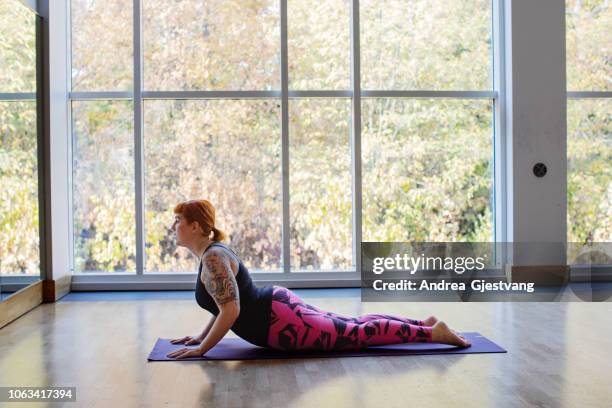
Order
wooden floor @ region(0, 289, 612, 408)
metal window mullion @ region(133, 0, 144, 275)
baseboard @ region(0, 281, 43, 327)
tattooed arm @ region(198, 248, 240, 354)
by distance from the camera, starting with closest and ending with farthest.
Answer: wooden floor @ region(0, 289, 612, 408) → tattooed arm @ region(198, 248, 240, 354) → baseboard @ region(0, 281, 43, 327) → metal window mullion @ region(133, 0, 144, 275)

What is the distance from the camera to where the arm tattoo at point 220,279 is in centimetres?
390

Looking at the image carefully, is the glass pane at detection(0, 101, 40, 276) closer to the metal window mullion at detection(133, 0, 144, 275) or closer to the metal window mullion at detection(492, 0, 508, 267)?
the metal window mullion at detection(133, 0, 144, 275)

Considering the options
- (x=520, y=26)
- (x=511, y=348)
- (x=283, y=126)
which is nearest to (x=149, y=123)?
(x=283, y=126)

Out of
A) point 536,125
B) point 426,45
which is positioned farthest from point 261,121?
point 536,125

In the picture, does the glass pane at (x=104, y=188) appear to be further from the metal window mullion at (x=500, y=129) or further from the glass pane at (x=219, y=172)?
the metal window mullion at (x=500, y=129)

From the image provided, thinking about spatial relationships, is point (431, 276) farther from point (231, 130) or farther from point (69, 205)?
point (69, 205)

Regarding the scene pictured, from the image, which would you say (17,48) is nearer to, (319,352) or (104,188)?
(104,188)

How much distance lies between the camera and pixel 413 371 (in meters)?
3.84

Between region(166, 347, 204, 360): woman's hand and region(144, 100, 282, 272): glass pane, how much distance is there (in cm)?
295

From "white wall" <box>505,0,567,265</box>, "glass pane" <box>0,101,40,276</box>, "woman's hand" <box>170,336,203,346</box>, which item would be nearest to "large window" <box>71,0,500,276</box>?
"white wall" <box>505,0,567,265</box>

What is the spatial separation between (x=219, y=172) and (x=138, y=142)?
2.63 feet

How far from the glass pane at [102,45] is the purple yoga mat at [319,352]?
339 cm

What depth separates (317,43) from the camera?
7125 millimetres

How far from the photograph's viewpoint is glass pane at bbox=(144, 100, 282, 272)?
711 cm
